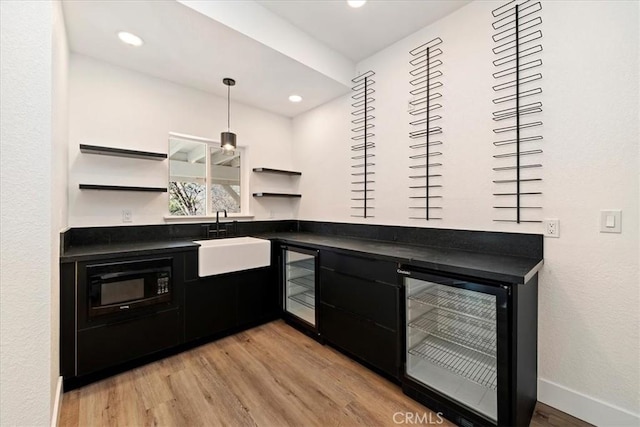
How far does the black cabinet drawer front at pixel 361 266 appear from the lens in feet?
6.37

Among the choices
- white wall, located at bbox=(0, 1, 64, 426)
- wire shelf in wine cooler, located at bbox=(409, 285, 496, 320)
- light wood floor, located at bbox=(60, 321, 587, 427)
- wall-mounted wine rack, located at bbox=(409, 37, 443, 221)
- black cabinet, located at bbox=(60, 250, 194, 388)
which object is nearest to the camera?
white wall, located at bbox=(0, 1, 64, 426)

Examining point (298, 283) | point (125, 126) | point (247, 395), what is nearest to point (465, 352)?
point (247, 395)

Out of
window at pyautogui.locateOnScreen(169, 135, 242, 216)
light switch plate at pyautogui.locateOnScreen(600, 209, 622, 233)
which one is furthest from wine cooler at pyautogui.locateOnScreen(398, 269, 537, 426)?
window at pyautogui.locateOnScreen(169, 135, 242, 216)

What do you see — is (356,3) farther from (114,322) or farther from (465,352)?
(114,322)

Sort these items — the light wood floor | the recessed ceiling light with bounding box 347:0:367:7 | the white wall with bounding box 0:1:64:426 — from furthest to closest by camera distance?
the recessed ceiling light with bounding box 347:0:367:7
the light wood floor
the white wall with bounding box 0:1:64:426

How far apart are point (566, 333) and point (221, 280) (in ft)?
8.72

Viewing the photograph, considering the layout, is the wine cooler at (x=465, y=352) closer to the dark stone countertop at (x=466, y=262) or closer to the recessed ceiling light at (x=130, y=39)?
the dark stone countertop at (x=466, y=262)

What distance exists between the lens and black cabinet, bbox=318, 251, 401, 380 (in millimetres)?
1932

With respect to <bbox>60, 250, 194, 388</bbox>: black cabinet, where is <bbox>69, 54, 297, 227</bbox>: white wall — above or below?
above

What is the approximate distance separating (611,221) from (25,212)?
2.92 m

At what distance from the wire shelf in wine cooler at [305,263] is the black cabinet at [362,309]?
36 centimetres

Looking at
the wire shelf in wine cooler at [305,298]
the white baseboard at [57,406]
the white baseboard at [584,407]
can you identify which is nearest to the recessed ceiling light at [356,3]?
the wire shelf in wine cooler at [305,298]

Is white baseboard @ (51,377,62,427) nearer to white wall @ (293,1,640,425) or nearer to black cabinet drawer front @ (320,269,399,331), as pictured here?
black cabinet drawer front @ (320,269,399,331)

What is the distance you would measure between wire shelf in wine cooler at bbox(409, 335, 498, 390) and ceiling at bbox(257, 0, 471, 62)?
103 inches
